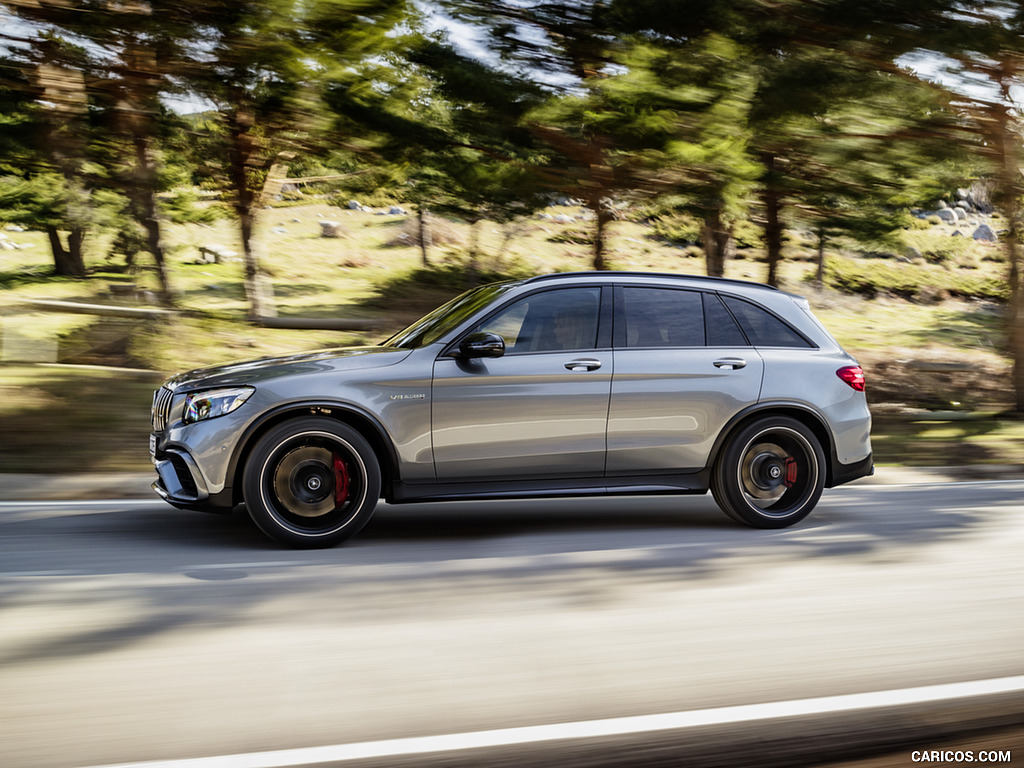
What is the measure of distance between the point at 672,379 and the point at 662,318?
47 cm

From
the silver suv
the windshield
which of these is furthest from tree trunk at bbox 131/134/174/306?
the silver suv

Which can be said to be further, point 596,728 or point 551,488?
point 551,488

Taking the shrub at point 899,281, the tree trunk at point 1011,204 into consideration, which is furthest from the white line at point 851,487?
the shrub at point 899,281

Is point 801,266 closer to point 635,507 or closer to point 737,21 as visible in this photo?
Result: point 737,21

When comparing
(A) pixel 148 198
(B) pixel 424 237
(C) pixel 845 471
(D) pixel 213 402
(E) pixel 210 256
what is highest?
(B) pixel 424 237

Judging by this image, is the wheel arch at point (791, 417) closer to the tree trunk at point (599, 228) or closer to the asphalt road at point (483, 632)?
the asphalt road at point (483, 632)

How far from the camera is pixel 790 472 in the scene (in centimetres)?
698

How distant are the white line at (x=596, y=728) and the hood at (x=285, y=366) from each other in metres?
3.01

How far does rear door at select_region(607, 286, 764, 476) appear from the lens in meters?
6.54

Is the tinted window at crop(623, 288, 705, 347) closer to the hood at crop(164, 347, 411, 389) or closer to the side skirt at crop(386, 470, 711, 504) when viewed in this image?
the side skirt at crop(386, 470, 711, 504)

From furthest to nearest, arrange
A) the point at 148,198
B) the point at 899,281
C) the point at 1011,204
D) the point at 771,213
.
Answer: the point at 899,281 → the point at 771,213 → the point at 148,198 → the point at 1011,204

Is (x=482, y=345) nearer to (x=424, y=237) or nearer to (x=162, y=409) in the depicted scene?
(x=162, y=409)

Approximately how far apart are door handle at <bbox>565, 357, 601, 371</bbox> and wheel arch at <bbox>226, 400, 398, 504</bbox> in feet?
4.14

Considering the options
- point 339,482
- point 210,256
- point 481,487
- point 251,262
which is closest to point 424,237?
point 210,256
